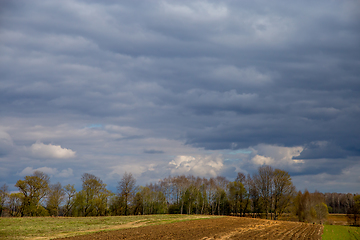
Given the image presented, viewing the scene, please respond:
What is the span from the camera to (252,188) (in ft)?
335

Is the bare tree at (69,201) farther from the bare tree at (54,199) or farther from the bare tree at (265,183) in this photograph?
the bare tree at (265,183)

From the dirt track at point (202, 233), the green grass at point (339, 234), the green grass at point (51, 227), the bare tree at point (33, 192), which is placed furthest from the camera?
the bare tree at point (33, 192)

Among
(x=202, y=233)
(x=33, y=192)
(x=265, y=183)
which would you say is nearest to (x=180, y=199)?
(x=265, y=183)

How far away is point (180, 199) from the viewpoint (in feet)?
344

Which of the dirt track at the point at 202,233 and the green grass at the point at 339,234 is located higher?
the dirt track at the point at 202,233

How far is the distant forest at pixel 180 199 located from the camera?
8819 centimetres

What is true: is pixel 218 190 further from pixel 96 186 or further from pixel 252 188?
pixel 96 186

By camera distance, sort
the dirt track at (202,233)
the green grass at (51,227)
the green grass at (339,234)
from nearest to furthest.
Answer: the dirt track at (202,233)
the green grass at (51,227)
the green grass at (339,234)

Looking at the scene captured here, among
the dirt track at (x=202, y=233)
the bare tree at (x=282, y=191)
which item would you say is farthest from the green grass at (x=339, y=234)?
the bare tree at (x=282, y=191)

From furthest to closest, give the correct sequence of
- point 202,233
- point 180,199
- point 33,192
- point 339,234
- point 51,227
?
point 180,199 < point 33,192 < point 339,234 < point 51,227 < point 202,233

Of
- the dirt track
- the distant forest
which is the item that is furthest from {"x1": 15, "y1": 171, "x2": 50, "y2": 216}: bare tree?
the dirt track

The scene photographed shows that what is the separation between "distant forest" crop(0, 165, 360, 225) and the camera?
8819 centimetres

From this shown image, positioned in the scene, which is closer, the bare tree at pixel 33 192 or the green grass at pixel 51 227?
the green grass at pixel 51 227

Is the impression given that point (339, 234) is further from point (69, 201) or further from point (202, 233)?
point (69, 201)
